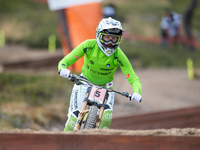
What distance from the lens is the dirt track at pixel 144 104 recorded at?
3537 mm

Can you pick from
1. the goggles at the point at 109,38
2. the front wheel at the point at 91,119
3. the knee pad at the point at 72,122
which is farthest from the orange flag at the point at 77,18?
the front wheel at the point at 91,119

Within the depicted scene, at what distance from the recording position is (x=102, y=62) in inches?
205

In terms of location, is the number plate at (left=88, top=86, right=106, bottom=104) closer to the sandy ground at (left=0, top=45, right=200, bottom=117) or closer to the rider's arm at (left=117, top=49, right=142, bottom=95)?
the rider's arm at (left=117, top=49, right=142, bottom=95)

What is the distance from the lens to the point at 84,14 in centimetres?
1247

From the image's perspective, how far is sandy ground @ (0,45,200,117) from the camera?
11.0 m

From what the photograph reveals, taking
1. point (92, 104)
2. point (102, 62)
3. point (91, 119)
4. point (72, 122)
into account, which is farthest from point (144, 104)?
point (91, 119)

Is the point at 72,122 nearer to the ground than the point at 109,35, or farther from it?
nearer to the ground

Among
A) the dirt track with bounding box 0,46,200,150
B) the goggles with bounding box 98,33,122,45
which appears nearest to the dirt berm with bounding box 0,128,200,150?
the dirt track with bounding box 0,46,200,150

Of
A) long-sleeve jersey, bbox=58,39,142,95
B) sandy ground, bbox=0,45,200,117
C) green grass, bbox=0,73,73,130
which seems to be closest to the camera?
long-sleeve jersey, bbox=58,39,142,95

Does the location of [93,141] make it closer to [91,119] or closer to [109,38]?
[91,119]

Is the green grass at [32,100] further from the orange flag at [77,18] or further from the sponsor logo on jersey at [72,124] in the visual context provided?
the sponsor logo on jersey at [72,124]

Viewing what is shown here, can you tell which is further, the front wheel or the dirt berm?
the front wheel

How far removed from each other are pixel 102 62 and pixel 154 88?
8.63 m

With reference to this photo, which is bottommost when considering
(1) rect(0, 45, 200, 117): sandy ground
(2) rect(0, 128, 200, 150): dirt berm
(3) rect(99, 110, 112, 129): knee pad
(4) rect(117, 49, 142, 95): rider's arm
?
(1) rect(0, 45, 200, 117): sandy ground
